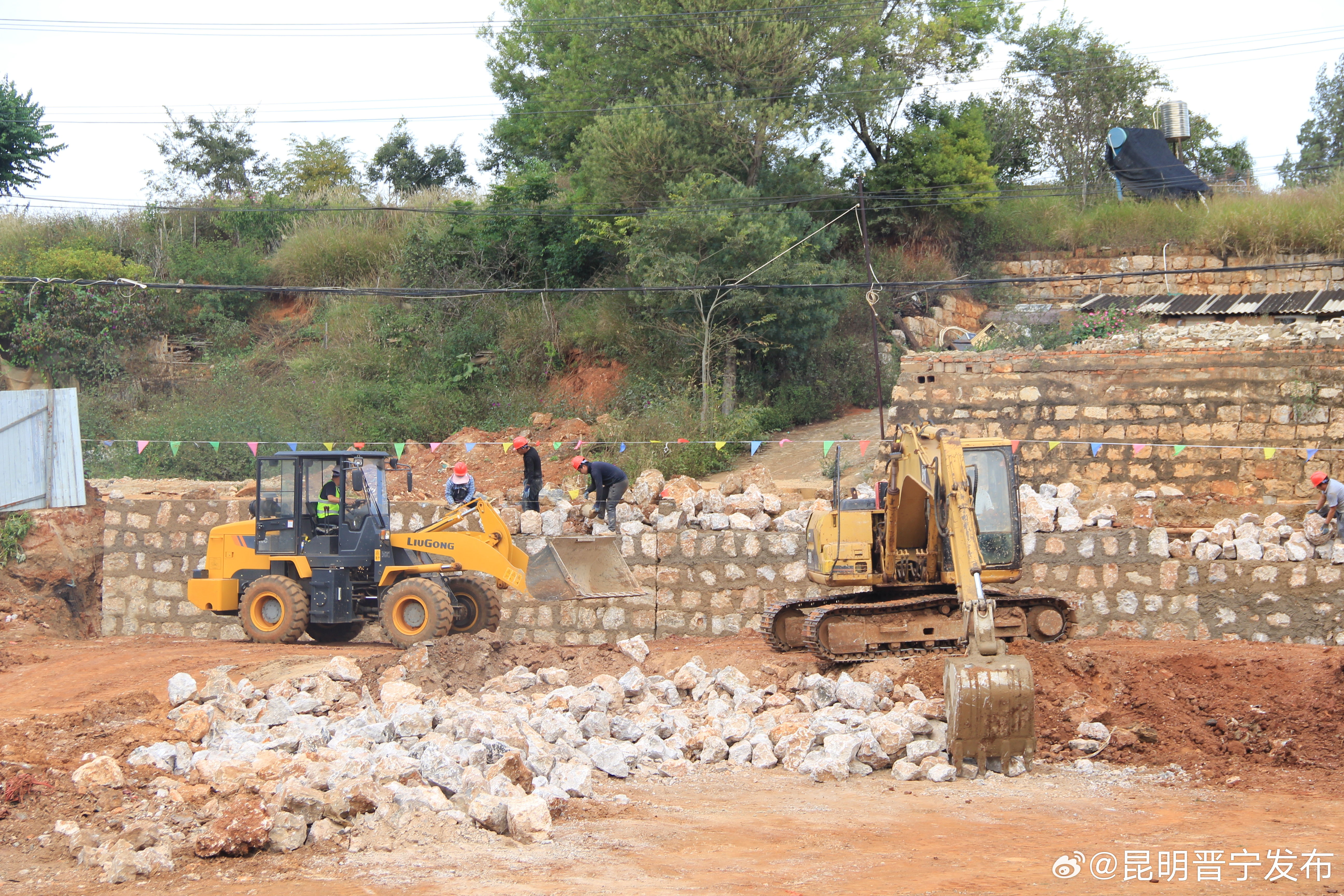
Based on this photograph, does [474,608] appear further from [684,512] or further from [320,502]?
[684,512]

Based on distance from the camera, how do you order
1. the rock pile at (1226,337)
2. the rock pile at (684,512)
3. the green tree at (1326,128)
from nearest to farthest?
the rock pile at (684,512) → the rock pile at (1226,337) → the green tree at (1326,128)

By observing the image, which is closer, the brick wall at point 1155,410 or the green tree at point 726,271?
the brick wall at point 1155,410

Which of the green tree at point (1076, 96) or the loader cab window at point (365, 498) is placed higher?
the green tree at point (1076, 96)

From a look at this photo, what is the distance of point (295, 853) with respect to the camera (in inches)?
222

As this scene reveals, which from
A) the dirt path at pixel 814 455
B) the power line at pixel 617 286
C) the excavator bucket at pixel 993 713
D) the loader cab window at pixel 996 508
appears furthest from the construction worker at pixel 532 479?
the excavator bucket at pixel 993 713

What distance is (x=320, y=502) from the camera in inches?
468

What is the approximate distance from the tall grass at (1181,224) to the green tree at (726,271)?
7784mm

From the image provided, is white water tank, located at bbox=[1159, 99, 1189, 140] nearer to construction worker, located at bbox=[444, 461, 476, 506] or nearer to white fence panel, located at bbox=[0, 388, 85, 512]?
construction worker, located at bbox=[444, 461, 476, 506]

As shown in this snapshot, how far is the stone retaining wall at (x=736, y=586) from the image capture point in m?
12.3

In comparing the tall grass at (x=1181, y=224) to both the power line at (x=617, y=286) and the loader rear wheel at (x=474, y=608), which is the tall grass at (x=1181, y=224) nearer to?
the power line at (x=617, y=286)

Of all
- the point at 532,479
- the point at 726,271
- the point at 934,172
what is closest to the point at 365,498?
the point at 532,479

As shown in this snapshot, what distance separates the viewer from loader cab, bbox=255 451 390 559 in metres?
11.7

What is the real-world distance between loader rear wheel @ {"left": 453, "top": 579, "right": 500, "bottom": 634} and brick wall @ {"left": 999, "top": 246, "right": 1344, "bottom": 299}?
51.5ft

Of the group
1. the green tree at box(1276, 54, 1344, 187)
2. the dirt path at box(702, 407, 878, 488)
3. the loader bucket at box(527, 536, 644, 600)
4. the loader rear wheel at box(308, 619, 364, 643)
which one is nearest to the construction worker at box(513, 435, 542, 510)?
the loader bucket at box(527, 536, 644, 600)
